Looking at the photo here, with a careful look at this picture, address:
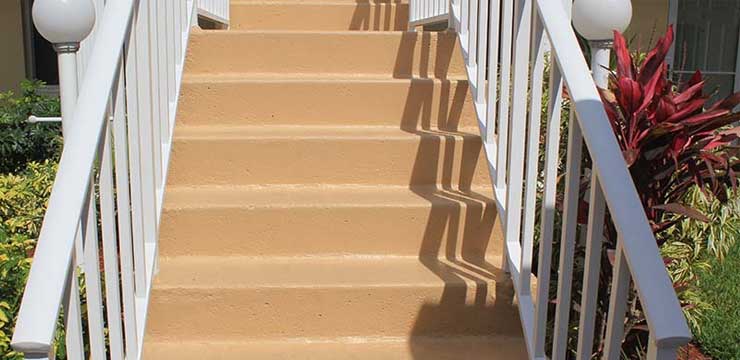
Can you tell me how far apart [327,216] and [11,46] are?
5.24 m

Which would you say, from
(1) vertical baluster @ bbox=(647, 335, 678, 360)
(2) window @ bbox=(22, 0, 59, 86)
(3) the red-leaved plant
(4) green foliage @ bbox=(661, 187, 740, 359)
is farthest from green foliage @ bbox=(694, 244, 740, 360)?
(2) window @ bbox=(22, 0, 59, 86)

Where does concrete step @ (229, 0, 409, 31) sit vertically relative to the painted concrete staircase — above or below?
above

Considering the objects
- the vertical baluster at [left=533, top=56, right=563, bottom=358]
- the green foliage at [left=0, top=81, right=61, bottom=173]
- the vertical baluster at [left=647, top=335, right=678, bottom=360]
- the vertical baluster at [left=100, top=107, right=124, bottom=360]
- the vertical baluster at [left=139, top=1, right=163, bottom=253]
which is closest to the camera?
the vertical baluster at [left=647, top=335, right=678, bottom=360]

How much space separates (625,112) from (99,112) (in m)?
1.49

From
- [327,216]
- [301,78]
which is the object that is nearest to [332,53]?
[301,78]

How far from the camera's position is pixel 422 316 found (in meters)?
2.62

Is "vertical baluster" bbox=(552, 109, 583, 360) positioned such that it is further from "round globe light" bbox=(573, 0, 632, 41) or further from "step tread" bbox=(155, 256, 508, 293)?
"step tread" bbox=(155, 256, 508, 293)

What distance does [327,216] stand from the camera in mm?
2824

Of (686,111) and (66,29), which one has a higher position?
(66,29)

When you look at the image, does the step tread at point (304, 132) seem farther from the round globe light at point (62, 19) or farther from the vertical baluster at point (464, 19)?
the round globe light at point (62, 19)

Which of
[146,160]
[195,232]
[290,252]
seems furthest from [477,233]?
[146,160]

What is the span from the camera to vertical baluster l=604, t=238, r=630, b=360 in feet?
5.44

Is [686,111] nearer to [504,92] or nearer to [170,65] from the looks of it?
[504,92]

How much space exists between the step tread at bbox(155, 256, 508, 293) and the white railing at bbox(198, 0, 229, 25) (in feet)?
4.98
